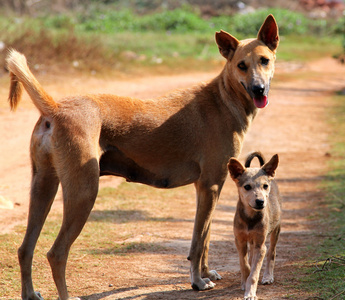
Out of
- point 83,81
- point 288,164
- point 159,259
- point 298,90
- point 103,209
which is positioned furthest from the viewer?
point 298,90

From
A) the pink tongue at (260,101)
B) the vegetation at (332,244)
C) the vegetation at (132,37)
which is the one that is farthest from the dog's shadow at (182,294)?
the vegetation at (132,37)

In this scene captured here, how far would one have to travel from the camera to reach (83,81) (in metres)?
18.0

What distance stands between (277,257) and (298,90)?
51.6ft

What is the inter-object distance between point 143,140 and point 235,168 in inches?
34.7

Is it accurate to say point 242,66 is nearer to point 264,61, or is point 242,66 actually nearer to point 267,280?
point 264,61

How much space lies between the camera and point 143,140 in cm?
532

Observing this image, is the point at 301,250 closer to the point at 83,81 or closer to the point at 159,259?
the point at 159,259

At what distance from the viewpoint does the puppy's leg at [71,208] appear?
4.83 meters

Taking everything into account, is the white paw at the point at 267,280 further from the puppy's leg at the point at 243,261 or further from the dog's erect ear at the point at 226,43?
the dog's erect ear at the point at 226,43

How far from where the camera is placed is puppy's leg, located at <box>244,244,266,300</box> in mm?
4953

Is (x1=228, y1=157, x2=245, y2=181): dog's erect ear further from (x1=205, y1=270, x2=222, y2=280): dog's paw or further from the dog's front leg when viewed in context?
(x1=205, y1=270, x2=222, y2=280): dog's paw

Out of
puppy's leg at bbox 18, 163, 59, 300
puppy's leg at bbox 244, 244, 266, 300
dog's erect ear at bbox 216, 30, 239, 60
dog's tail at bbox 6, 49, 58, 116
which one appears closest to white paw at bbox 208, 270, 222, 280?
puppy's leg at bbox 244, 244, 266, 300

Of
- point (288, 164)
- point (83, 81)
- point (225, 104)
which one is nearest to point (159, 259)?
point (225, 104)

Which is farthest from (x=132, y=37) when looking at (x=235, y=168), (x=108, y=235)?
(x=235, y=168)
